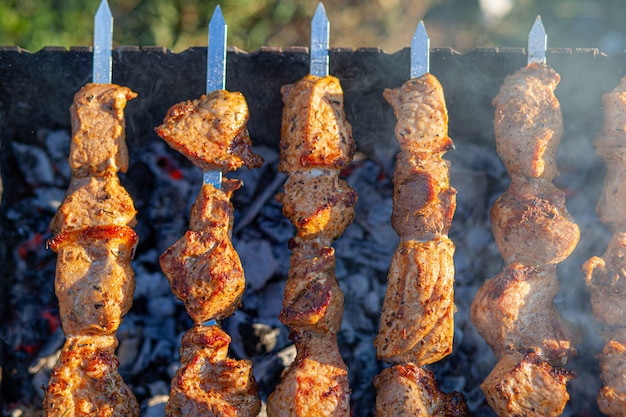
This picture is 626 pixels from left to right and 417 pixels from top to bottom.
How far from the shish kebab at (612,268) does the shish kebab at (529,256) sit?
6.3 inches

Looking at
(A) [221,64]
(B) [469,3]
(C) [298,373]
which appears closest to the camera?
(C) [298,373]

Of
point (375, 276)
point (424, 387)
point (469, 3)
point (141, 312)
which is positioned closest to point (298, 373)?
point (424, 387)

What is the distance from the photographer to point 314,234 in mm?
2857

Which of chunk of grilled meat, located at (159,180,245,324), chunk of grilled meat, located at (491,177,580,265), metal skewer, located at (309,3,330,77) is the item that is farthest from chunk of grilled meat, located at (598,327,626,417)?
metal skewer, located at (309,3,330,77)

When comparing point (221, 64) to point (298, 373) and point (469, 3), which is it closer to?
point (298, 373)

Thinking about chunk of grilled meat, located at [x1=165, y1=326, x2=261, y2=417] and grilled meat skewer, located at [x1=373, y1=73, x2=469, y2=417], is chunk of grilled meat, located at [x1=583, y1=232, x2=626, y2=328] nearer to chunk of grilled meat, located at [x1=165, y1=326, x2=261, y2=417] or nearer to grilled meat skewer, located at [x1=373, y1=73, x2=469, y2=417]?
grilled meat skewer, located at [x1=373, y1=73, x2=469, y2=417]

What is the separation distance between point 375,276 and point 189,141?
124 centimetres

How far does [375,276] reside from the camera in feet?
10.8

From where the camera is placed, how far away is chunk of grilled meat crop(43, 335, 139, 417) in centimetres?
270

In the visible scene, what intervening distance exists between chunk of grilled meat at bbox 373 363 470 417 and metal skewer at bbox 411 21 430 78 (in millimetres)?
1422

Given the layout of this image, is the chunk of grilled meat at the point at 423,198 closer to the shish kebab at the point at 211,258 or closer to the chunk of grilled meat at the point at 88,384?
the shish kebab at the point at 211,258

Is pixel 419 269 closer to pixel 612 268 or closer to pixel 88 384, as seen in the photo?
pixel 612 268

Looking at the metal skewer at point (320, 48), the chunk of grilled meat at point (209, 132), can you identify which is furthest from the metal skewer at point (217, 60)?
the metal skewer at point (320, 48)

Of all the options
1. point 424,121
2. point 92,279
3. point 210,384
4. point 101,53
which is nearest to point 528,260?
point 424,121
